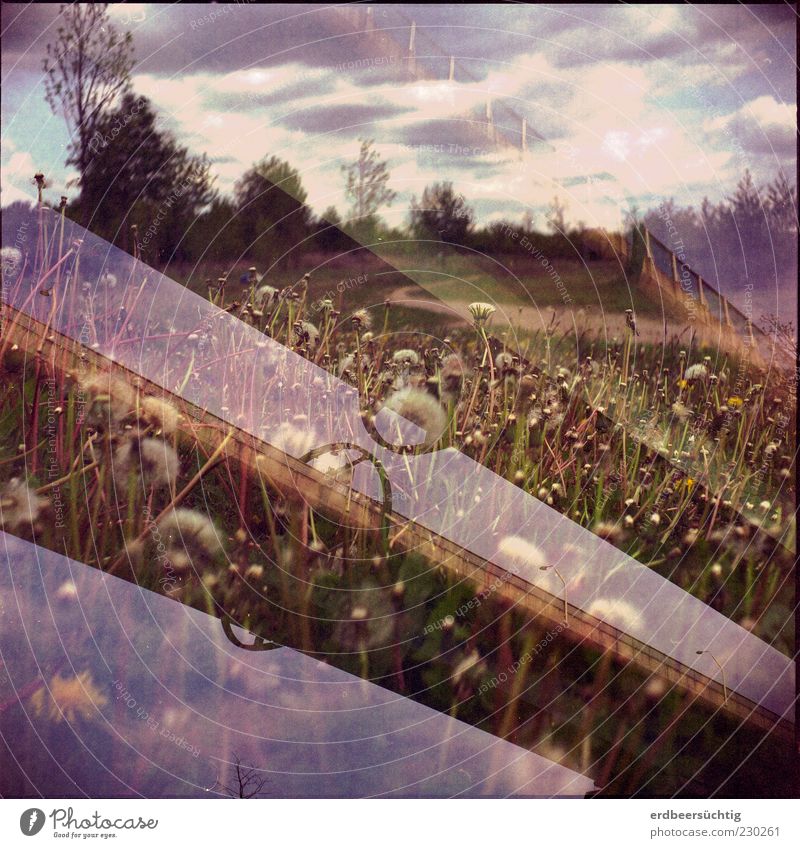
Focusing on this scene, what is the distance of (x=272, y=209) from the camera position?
5.46 feet

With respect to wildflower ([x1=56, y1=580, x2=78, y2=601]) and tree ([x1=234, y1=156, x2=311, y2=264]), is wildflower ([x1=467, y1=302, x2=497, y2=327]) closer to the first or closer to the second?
tree ([x1=234, y1=156, x2=311, y2=264])

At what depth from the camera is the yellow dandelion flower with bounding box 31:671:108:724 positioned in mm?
1642

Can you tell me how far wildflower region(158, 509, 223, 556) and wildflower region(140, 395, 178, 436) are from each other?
0.65 feet


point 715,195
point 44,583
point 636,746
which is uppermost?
point 715,195

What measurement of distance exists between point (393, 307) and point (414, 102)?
498 millimetres

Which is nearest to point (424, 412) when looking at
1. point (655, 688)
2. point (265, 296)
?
point (265, 296)

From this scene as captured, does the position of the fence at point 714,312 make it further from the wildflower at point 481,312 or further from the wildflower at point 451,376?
the wildflower at point 451,376

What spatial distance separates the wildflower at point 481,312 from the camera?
1683 millimetres

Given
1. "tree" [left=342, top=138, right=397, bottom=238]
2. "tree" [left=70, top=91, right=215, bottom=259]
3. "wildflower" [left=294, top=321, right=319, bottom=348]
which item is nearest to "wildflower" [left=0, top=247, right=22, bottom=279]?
"tree" [left=70, top=91, right=215, bottom=259]

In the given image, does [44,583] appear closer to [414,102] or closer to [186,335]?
[186,335]
